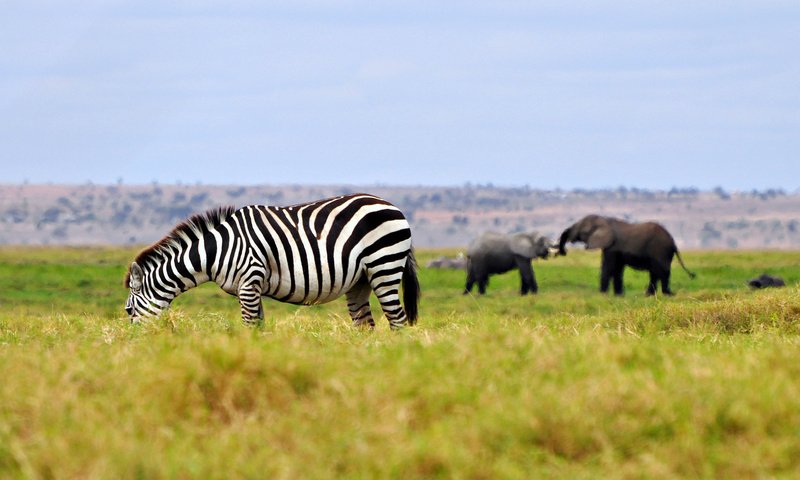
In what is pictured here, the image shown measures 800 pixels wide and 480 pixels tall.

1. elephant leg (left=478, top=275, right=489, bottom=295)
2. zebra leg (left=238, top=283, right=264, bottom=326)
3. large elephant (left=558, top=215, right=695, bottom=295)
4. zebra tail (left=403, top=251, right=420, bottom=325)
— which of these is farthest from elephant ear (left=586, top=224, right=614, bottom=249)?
zebra leg (left=238, top=283, right=264, bottom=326)

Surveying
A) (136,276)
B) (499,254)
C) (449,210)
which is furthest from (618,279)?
(449,210)

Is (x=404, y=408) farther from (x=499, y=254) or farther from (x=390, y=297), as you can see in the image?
(x=499, y=254)

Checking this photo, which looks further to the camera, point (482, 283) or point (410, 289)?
point (482, 283)

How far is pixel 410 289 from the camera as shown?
11781 millimetres

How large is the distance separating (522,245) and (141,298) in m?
20.1

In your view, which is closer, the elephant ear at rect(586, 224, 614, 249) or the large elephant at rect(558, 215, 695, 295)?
the large elephant at rect(558, 215, 695, 295)

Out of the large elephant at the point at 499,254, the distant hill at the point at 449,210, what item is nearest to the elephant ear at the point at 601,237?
the large elephant at the point at 499,254

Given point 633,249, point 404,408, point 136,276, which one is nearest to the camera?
point 404,408

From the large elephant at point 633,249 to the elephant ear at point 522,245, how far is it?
2.82 meters

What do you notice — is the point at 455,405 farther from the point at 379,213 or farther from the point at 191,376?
the point at 379,213

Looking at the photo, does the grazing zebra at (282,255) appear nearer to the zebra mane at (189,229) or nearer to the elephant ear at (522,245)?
the zebra mane at (189,229)

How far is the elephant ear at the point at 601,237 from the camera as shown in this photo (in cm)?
2716

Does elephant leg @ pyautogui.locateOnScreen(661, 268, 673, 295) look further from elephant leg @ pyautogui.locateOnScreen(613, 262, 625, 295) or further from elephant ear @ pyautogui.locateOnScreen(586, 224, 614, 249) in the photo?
elephant ear @ pyautogui.locateOnScreen(586, 224, 614, 249)

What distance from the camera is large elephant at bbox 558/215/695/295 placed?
26.3m
